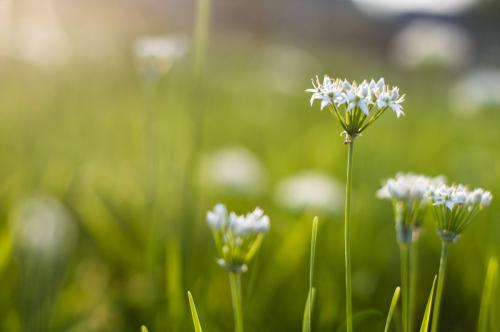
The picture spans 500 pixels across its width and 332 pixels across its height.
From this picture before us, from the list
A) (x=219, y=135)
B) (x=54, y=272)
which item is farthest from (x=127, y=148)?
(x=54, y=272)

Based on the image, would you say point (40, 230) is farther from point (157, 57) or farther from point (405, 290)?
point (405, 290)

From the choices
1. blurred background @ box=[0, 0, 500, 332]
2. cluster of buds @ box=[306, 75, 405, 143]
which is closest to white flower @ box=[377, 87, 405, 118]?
cluster of buds @ box=[306, 75, 405, 143]

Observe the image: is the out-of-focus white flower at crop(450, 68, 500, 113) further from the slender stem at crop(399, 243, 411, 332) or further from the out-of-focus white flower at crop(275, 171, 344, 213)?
the slender stem at crop(399, 243, 411, 332)

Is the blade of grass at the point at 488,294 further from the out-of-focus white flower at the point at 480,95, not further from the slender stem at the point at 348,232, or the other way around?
the out-of-focus white flower at the point at 480,95

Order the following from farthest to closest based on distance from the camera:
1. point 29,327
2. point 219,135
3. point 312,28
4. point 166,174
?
point 312,28 → point 219,135 → point 166,174 → point 29,327

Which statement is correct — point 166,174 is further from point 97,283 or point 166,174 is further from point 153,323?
point 153,323

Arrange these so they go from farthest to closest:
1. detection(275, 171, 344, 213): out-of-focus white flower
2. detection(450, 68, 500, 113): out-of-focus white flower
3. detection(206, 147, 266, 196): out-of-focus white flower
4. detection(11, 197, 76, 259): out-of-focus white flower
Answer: detection(450, 68, 500, 113): out-of-focus white flower → detection(206, 147, 266, 196): out-of-focus white flower → detection(275, 171, 344, 213): out-of-focus white flower → detection(11, 197, 76, 259): out-of-focus white flower
